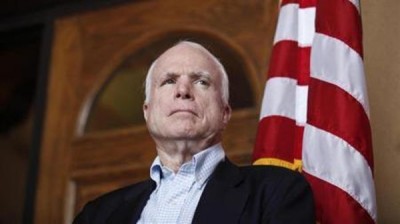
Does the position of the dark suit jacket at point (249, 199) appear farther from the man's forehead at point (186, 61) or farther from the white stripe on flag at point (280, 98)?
the white stripe on flag at point (280, 98)

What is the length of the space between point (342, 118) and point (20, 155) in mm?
1828

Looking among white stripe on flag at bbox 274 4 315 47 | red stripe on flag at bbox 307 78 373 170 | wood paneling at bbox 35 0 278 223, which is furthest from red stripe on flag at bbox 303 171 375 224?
wood paneling at bbox 35 0 278 223

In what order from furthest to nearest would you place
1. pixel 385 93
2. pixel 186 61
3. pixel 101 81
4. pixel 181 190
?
1. pixel 101 81
2. pixel 385 93
3. pixel 186 61
4. pixel 181 190

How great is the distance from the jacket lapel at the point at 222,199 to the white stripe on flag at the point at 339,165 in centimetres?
24

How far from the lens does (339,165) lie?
6.42ft

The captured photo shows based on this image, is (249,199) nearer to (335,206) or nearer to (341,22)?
(335,206)

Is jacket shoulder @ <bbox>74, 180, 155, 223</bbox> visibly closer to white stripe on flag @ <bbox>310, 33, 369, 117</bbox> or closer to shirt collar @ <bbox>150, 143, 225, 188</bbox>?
shirt collar @ <bbox>150, 143, 225, 188</bbox>

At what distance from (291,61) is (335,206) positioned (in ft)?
1.64

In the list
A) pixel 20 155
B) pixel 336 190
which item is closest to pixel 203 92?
pixel 336 190

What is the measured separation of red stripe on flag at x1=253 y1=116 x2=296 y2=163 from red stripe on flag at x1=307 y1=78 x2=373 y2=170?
13 centimetres

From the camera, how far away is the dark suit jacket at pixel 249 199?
1.65m

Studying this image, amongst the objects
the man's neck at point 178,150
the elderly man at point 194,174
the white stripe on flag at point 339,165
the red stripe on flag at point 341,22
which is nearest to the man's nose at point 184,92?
the elderly man at point 194,174

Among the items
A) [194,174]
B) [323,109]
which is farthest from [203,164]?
[323,109]

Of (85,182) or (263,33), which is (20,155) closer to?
(85,182)
